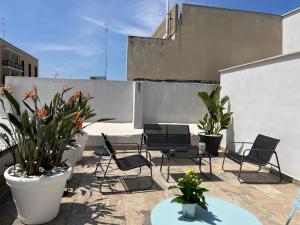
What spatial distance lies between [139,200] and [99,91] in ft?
27.1

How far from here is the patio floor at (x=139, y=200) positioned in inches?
155

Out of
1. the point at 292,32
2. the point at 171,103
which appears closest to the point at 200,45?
the point at 292,32

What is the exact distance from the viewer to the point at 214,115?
26.5 feet

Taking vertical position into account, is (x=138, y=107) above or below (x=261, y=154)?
above

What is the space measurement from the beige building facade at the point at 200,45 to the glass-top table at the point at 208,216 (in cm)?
1236

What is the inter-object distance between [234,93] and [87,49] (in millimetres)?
13173

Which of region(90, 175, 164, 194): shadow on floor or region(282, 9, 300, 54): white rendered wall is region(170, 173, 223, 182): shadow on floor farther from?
region(282, 9, 300, 54): white rendered wall

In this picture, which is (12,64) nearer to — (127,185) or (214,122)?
(214,122)

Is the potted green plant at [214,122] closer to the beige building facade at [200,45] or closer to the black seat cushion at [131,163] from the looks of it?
the black seat cushion at [131,163]

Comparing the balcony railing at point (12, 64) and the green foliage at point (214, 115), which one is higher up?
the balcony railing at point (12, 64)

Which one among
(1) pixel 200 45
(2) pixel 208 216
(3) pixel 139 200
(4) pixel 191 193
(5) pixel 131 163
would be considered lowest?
(3) pixel 139 200

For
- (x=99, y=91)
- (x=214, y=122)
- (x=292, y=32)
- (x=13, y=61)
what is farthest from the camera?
(x=13, y=61)

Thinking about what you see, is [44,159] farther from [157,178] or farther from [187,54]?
[187,54]

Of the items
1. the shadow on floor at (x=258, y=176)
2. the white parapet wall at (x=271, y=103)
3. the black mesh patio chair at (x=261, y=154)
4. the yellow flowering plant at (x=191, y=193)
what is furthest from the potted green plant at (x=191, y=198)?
the white parapet wall at (x=271, y=103)
